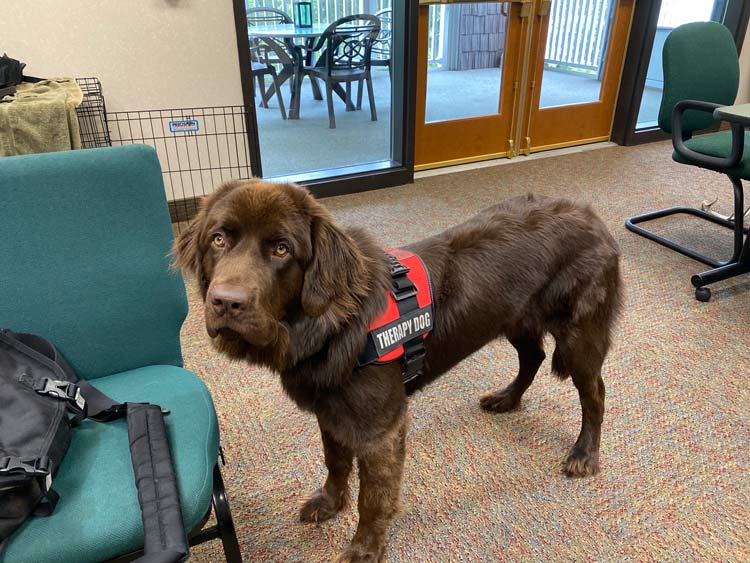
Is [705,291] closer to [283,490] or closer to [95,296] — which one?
[283,490]

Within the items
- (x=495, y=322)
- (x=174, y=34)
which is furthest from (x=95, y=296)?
(x=174, y=34)

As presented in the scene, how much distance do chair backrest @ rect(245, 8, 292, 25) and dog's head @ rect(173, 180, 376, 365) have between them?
4.13 m

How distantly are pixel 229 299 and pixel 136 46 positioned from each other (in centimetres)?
269

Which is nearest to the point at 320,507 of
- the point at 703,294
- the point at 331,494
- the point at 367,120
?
the point at 331,494

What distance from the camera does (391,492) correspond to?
53.3 inches

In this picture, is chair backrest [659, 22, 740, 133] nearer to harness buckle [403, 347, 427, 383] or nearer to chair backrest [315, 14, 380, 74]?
chair backrest [315, 14, 380, 74]

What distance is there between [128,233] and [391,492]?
92 cm

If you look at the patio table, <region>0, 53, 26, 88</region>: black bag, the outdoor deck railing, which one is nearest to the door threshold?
the outdoor deck railing

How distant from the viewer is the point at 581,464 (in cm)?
170

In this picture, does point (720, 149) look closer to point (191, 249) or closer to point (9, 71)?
point (191, 249)

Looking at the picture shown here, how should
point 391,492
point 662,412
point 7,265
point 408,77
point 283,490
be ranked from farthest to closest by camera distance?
point 408,77, point 662,412, point 283,490, point 391,492, point 7,265

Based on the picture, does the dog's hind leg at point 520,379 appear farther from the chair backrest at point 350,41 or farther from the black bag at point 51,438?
the chair backrest at point 350,41

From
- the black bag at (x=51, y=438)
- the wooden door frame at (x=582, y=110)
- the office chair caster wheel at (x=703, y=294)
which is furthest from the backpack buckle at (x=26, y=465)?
the wooden door frame at (x=582, y=110)

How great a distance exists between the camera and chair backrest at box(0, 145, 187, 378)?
118cm
